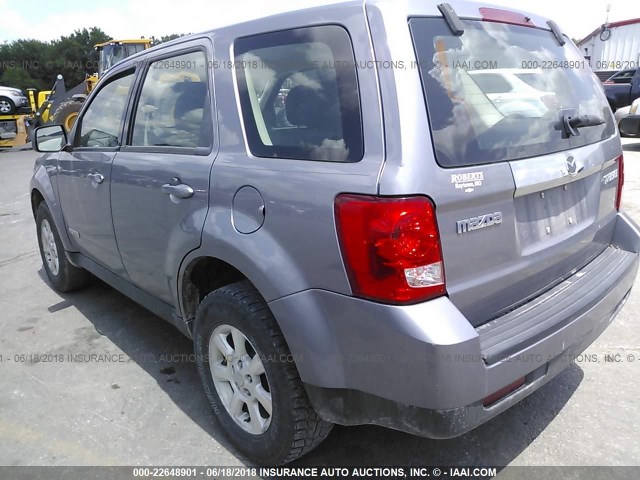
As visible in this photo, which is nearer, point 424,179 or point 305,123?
point 424,179

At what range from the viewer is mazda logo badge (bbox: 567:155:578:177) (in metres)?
2.19

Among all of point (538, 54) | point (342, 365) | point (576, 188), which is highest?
point (538, 54)

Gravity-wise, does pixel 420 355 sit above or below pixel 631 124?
above

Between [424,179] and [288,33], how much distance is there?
3.04 feet

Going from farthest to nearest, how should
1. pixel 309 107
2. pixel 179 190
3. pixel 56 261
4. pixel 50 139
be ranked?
pixel 56 261
pixel 50 139
pixel 179 190
pixel 309 107

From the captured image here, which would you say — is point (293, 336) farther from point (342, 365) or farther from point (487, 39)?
point (487, 39)

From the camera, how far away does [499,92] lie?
7.02ft

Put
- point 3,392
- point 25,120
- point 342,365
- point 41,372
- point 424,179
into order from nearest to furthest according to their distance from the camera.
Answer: point 424,179 < point 342,365 < point 3,392 < point 41,372 < point 25,120

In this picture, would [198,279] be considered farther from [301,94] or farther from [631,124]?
[631,124]

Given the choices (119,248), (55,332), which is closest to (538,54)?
(119,248)

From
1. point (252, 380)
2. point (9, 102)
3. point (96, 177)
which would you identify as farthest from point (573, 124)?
point (9, 102)

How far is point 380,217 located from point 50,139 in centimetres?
334

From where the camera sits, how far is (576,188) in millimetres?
2320

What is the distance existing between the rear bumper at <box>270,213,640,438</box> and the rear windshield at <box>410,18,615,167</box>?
0.59 metres
